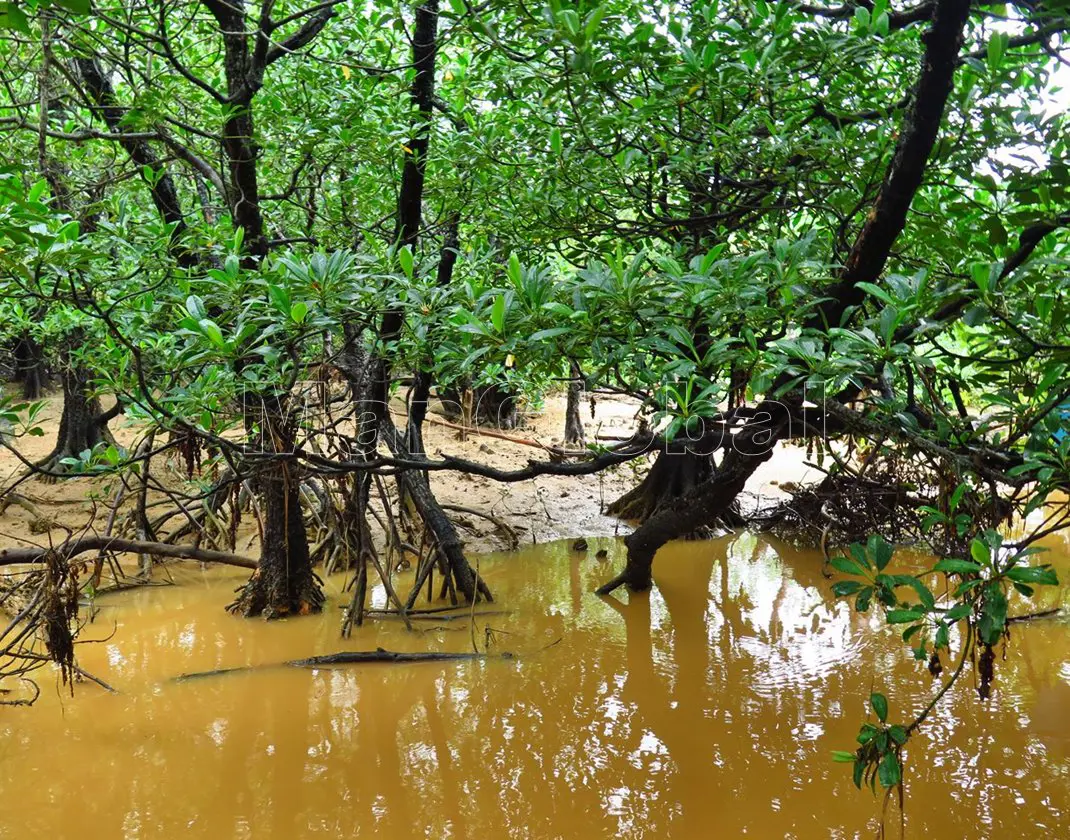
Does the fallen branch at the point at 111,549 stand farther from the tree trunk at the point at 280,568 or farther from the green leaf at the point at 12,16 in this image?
the green leaf at the point at 12,16

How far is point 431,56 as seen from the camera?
4809 mm

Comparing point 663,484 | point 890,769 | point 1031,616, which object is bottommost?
point 663,484

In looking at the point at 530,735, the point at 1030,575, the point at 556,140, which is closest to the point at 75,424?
the point at 530,735

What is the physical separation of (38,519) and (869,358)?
22.2 feet

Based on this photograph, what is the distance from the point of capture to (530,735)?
3.83m

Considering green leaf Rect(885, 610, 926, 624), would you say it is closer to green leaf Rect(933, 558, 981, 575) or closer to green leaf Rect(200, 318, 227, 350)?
green leaf Rect(933, 558, 981, 575)

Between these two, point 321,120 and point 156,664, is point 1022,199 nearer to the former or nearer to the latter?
point 321,120

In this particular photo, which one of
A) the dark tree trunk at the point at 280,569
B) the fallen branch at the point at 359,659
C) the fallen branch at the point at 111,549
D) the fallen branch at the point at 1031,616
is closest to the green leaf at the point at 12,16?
the fallen branch at the point at 1031,616

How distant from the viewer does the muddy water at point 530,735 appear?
314 centimetres

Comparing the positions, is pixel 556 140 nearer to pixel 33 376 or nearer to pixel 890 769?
pixel 890 769

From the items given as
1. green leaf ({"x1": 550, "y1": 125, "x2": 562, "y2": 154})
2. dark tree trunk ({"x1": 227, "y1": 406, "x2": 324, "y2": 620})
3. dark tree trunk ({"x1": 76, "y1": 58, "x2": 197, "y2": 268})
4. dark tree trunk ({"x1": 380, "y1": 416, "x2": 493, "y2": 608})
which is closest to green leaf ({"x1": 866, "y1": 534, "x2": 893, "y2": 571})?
green leaf ({"x1": 550, "y1": 125, "x2": 562, "y2": 154})

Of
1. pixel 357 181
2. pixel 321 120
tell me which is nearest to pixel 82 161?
pixel 357 181

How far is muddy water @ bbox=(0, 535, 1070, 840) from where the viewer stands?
3.14 meters

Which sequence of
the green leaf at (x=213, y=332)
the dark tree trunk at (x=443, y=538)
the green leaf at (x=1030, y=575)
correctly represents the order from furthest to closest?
the dark tree trunk at (x=443, y=538)
the green leaf at (x=213, y=332)
the green leaf at (x=1030, y=575)
